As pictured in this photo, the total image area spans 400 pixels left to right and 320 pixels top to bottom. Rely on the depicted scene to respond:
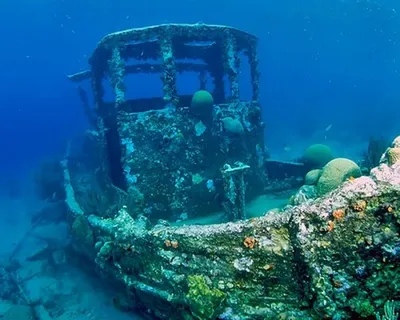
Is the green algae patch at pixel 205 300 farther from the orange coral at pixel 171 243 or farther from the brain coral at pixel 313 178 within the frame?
the brain coral at pixel 313 178

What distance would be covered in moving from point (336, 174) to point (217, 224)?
Answer: 94.4 inches

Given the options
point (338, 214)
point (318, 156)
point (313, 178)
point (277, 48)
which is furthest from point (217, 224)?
point (277, 48)

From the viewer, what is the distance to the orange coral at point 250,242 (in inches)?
138

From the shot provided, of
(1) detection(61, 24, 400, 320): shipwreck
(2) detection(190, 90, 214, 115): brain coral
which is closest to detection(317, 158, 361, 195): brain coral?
(1) detection(61, 24, 400, 320): shipwreck

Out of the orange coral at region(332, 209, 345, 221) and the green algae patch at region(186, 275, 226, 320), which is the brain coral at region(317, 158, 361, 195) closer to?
the orange coral at region(332, 209, 345, 221)

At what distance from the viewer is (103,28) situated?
6931 centimetres

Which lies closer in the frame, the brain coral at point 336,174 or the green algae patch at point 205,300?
the green algae patch at point 205,300

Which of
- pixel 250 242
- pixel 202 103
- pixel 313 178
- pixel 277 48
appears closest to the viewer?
pixel 250 242

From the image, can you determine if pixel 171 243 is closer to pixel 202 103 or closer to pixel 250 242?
pixel 250 242

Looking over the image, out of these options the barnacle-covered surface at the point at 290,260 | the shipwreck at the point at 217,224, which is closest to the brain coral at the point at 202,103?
the shipwreck at the point at 217,224

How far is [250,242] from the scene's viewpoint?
3.52 metres

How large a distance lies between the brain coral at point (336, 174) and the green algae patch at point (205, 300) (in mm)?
2593

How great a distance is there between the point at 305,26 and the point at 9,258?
8973 cm

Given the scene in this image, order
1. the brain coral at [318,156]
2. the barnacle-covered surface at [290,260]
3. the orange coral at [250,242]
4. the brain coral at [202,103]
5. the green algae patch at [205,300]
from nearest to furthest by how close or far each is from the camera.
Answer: the barnacle-covered surface at [290,260]
the orange coral at [250,242]
the green algae patch at [205,300]
the brain coral at [202,103]
the brain coral at [318,156]
